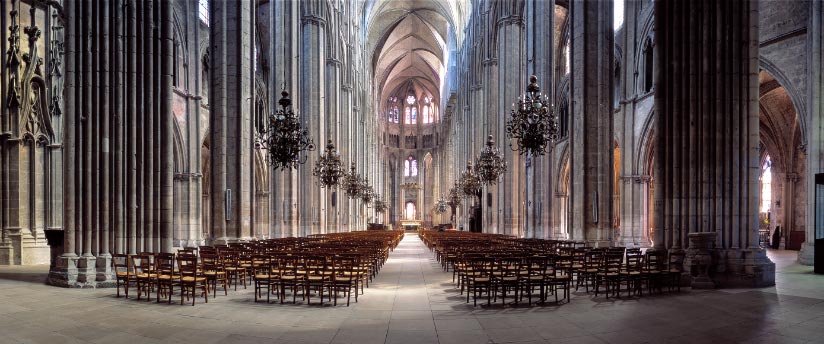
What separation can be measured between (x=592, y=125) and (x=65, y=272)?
17322 millimetres

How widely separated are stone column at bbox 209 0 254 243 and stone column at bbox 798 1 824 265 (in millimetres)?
20253

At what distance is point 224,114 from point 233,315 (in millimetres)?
13433

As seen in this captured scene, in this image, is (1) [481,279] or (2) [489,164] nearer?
(1) [481,279]

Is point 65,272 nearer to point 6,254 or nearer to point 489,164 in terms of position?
point 6,254

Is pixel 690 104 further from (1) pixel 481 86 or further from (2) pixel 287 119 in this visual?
(1) pixel 481 86

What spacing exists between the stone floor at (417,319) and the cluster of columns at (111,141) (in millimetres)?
1722

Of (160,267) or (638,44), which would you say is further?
(638,44)

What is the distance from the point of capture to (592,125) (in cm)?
1995

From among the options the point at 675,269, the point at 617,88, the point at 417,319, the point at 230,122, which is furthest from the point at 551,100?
the point at 417,319

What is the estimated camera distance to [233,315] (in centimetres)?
889

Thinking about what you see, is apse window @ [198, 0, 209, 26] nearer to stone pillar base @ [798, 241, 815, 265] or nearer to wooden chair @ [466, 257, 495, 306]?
wooden chair @ [466, 257, 495, 306]

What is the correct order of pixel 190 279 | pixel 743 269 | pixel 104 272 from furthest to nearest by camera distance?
1. pixel 104 272
2. pixel 743 269
3. pixel 190 279

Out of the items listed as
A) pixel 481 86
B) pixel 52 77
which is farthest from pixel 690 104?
pixel 481 86

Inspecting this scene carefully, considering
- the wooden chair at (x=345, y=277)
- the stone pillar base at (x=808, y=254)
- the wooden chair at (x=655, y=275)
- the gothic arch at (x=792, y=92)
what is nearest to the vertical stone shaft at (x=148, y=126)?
the wooden chair at (x=345, y=277)
